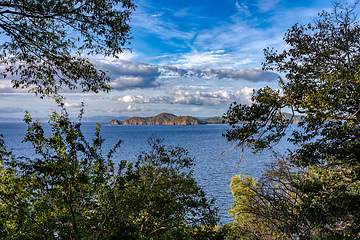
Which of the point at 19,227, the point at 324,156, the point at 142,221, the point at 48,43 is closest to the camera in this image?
the point at 19,227

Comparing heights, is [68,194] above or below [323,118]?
below

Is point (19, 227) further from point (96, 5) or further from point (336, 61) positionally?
point (336, 61)

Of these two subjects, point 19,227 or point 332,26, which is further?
point 332,26

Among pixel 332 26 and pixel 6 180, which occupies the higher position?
pixel 332 26

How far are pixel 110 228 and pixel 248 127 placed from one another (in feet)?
18.5

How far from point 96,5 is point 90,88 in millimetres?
Answer: 2450

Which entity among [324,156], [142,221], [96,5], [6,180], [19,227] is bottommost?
[142,221]

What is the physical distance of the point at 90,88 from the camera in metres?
7.36

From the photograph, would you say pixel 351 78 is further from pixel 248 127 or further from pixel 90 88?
pixel 90 88

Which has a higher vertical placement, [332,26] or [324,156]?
[332,26]

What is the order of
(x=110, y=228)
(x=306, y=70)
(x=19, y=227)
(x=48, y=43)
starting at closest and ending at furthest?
(x=19, y=227), (x=48, y=43), (x=110, y=228), (x=306, y=70)

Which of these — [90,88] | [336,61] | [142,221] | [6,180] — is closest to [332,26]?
[336,61]

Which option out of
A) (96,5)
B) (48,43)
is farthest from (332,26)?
(48,43)

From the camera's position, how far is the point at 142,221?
9.20 metres
